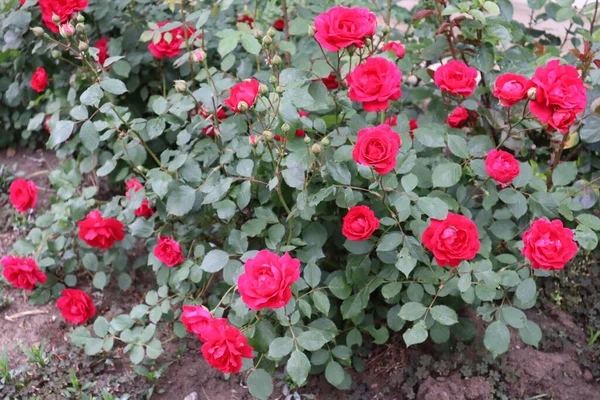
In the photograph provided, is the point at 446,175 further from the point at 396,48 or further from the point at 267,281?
the point at 267,281

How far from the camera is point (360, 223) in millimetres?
Result: 1645

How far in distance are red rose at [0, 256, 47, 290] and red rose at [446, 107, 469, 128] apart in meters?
1.68

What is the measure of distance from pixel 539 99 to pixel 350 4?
1.10 m

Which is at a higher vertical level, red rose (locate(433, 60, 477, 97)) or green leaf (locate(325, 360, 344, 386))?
red rose (locate(433, 60, 477, 97))

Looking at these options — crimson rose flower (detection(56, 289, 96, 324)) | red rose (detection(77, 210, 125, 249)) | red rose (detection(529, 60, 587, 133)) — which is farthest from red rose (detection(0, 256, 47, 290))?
red rose (detection(529, 60, 587, 133))

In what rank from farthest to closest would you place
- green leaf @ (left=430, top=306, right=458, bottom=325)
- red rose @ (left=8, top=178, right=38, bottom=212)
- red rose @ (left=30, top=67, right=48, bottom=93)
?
1. red rose @ (left=30, top=67, right=48, bottom=93)
2. red rose @ (left=8, top=178, right=38, bottom=212)
3. green leaf @ (left=430, top=306, right=458, bottom=325)

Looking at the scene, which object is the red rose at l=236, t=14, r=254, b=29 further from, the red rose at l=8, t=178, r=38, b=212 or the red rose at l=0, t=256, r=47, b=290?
the red rose at l=0, t=256, r=47, b=290

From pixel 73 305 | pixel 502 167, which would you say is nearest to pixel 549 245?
pixel 502 167

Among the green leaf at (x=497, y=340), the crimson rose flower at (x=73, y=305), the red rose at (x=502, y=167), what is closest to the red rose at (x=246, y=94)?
the red rose at (x=502, y=167)

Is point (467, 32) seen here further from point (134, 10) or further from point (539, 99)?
point (134, 10)

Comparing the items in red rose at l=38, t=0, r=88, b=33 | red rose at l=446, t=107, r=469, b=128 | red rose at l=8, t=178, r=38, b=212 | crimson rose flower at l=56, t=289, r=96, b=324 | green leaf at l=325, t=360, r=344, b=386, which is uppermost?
red rose at l=38, t=0, r=88, b=33

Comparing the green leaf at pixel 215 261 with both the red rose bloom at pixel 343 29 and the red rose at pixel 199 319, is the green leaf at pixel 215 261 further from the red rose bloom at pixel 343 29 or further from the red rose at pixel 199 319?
the red rose bloom at pixel 343 29

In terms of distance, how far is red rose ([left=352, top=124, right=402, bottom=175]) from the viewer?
1486 mm

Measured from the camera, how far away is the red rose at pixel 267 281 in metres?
1.41
